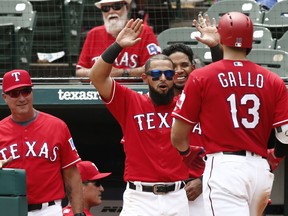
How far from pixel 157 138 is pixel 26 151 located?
942mm

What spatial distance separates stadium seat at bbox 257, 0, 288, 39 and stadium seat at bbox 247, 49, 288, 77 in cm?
69

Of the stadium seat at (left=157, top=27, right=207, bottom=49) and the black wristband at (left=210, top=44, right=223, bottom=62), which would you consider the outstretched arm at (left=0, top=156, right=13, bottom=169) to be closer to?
the black wristband at (left=210, top=44, right=223, bottom=62)

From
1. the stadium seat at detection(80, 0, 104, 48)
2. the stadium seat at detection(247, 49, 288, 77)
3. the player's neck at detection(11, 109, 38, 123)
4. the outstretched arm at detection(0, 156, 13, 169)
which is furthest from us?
the stadium seat at detection(80, 0, 104, 48)

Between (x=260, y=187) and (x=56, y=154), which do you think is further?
(x=56, y=154)

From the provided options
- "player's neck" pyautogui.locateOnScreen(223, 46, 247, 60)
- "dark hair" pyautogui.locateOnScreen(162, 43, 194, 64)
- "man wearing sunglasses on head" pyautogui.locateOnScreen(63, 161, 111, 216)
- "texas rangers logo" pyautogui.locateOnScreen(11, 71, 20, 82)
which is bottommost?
"man wearing sunglasses on head" pyautogui.locateOnScreen(63, 161, 111, 216)

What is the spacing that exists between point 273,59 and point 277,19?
0.96 metres

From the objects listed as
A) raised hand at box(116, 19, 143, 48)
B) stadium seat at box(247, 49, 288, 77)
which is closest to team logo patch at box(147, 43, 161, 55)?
stadium seat at box(247, 49, 288, 77)

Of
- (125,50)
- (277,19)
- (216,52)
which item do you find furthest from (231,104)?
(277,19)

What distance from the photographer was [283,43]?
899cm

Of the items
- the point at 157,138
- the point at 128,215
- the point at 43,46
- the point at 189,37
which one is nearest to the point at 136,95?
the point at 157,138

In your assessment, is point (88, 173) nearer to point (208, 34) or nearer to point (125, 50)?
point (125, 50)

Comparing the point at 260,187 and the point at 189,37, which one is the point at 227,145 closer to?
the point at 260,187

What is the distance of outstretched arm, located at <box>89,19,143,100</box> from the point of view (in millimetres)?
6418

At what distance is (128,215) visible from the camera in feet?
21.6
